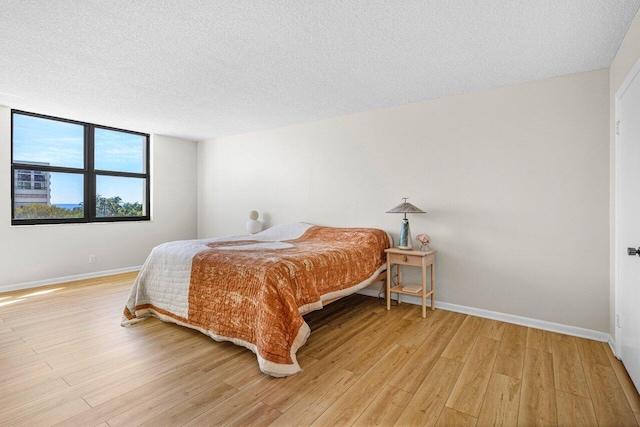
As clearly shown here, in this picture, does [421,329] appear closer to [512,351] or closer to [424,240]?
[512,351]

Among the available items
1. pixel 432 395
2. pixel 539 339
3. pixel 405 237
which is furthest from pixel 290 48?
pixel 539 339

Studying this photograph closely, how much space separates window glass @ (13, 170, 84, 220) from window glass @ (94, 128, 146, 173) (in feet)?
1.41

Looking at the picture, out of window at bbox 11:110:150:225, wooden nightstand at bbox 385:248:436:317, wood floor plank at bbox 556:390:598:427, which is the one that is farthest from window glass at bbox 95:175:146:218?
wood floor plank at bbox 556:390:598:427

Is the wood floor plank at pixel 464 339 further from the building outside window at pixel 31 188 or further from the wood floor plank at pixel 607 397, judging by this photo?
the building outside window at pixel 31 188

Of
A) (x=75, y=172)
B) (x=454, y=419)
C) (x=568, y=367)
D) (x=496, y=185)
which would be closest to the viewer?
(x=454, y=419)

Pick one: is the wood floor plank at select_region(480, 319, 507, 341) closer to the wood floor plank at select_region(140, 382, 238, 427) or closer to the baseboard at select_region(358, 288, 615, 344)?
the baseboard at select_region(358, 288, 615, 344)

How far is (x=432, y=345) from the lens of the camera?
245cm

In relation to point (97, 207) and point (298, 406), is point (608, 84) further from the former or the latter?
point (97, 207)

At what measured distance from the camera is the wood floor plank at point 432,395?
1.58 meters

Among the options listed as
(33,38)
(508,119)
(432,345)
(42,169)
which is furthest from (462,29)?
(42,169)

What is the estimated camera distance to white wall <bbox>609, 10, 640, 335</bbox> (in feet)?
6.28

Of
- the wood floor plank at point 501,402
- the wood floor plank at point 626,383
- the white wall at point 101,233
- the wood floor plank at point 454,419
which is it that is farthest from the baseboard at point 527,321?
the white wall at point 101,233

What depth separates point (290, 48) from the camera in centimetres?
238

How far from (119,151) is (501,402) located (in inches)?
224
